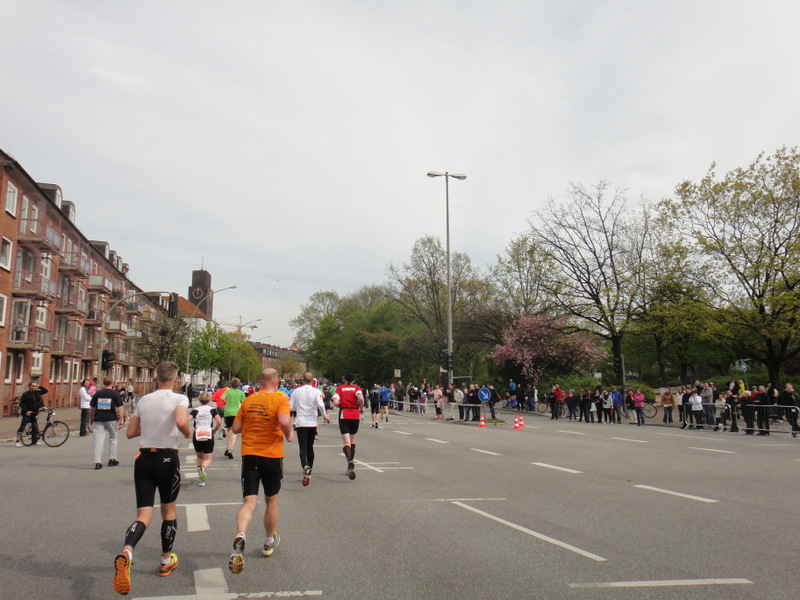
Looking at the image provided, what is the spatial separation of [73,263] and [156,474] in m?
47.9

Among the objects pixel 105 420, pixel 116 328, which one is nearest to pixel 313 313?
pixel 116 328

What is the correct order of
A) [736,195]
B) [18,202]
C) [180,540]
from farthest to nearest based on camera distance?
[18,202] < [736,195] < [180,540]

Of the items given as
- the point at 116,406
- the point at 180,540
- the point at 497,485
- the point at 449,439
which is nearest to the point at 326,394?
the point at 449,439

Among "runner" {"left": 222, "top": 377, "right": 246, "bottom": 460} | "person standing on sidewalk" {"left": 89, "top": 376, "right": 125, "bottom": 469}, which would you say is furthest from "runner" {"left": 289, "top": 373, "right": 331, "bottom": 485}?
"person standing on sidewalk" {"left": 89, "top": 376, "right": 125, "bottom": 469}

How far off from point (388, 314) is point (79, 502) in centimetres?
5816

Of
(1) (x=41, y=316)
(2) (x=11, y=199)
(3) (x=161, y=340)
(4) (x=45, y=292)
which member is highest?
(2) (x=11, y=199)

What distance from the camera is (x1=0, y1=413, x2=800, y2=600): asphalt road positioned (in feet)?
16.3

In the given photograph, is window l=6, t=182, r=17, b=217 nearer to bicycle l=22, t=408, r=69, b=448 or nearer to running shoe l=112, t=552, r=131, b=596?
bicycle l=22, t=408, r=69, b=448

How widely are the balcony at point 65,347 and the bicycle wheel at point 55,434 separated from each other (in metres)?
29.2

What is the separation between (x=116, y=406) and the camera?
42.9 feet

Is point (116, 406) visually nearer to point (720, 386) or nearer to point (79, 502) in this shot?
point (79, 502)

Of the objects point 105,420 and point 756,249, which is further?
point 756,249

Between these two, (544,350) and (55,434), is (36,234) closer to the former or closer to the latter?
(55,434)

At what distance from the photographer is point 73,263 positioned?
4794cm
